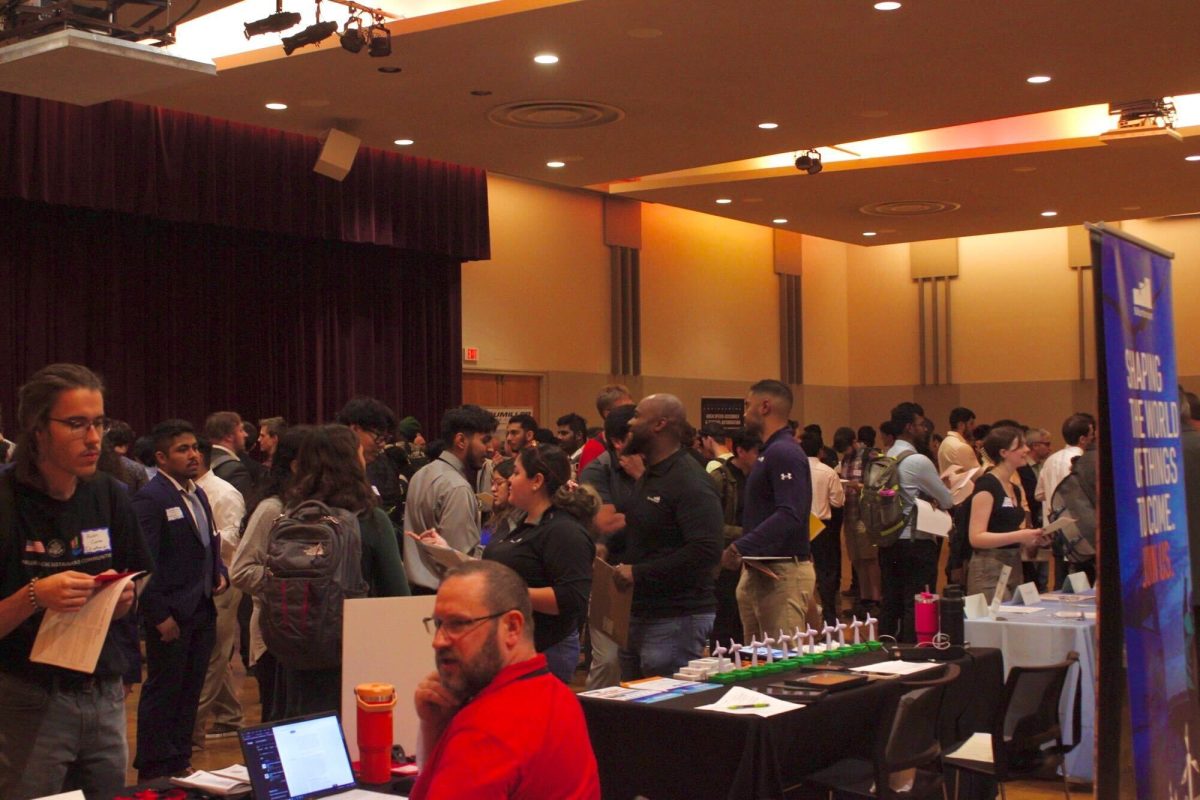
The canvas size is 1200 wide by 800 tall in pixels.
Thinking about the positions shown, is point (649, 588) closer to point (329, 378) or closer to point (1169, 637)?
point (1169, 637)

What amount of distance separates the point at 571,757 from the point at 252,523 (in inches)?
94.3

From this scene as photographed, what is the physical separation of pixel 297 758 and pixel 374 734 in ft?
0.66

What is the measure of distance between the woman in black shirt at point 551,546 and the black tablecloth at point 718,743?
0.85 ft

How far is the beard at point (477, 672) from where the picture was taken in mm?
2143

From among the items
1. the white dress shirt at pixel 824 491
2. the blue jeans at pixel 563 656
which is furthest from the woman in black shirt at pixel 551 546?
the white dress shirt at pixel 824 491

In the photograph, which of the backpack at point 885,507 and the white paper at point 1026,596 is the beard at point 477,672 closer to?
the white paper at point 1026,596

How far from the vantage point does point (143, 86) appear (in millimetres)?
3486

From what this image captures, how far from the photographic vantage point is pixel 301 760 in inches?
105

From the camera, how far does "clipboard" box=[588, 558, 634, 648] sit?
443 centimetres

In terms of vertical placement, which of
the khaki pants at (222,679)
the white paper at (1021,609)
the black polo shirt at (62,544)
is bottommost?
the khaki pants at (222,679)

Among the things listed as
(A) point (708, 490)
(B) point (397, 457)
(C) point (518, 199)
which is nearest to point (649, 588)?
(A) point (708, 490)

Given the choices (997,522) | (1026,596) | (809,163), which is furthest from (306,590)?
(809,163)

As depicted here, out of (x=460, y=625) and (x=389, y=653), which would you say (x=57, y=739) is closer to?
(x=389, y=653)

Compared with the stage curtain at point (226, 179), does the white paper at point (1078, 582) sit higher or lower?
lower
